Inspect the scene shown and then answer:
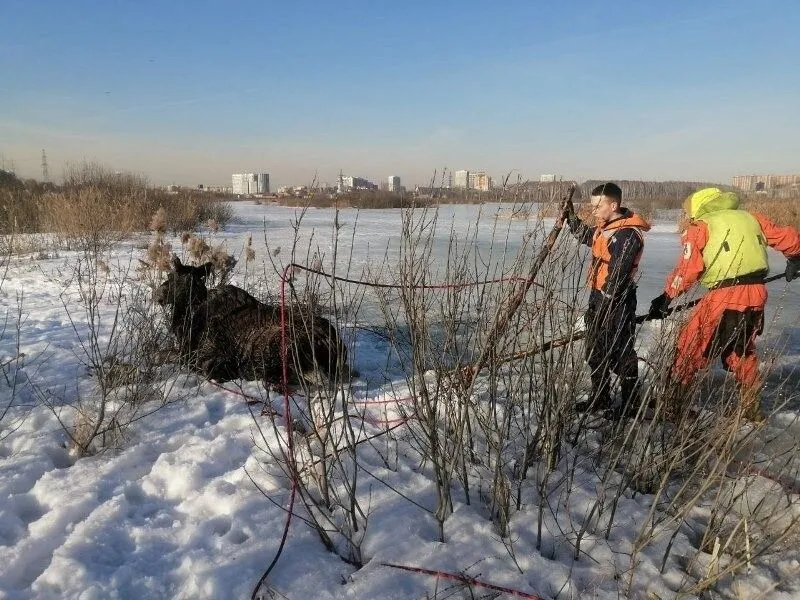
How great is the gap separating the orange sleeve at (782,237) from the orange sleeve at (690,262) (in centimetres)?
56

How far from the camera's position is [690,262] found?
132 inches

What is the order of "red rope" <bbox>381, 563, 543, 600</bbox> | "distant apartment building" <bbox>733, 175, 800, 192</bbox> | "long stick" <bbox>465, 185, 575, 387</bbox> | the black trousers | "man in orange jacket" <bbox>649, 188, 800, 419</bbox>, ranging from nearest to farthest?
1. "red rope" <bbox>381, 563, 543, 600</bbox>
2. "long stick" <bbox>465, 185, 575, 387</bbox>
3. the black trousers
4. "man in orange jacket" <bbox>649, 188, 800, 419</bbox>
5. "distant apartment building" <bbox>733, 175, 800, 192</bbox>

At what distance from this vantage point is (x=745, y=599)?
2.03 m

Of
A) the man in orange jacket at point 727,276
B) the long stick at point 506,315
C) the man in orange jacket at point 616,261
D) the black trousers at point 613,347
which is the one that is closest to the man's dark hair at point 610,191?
the man in orange jacket at point 616,261

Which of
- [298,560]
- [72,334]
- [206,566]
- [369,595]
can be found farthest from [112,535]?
[72,334]

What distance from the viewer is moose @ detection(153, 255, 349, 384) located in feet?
13.4

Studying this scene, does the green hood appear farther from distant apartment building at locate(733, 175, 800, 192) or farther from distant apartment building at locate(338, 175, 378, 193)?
distant apartment building at locate(733, 175, 800, 192)

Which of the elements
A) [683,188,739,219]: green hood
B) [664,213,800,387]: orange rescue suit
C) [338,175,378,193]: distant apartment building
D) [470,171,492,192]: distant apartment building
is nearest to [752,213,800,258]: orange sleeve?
[683,188,739,219]: green hood

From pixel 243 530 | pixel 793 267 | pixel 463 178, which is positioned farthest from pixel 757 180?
pixel 243 530

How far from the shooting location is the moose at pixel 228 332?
4.10 metres

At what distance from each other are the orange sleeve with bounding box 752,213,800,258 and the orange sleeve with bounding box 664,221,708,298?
22.1 inches

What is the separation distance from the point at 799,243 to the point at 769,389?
50.6 inches

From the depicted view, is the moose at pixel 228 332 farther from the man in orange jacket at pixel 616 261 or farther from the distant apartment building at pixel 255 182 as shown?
the distant apartment building at pixel 255 182

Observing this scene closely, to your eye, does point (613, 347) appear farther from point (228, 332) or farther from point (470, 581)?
point (228, 332)
